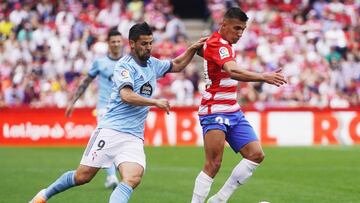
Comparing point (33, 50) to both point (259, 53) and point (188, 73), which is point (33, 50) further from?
point (259, 53)

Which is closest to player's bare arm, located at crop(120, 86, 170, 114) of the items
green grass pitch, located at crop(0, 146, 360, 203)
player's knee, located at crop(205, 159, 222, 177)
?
player's knee, located at crop(205, 159, 222, 177)

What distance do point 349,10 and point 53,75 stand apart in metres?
11.5

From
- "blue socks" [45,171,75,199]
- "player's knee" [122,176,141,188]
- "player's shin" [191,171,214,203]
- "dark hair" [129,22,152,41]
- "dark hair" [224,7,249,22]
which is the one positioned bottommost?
"player's shin" [191,171,214,203]

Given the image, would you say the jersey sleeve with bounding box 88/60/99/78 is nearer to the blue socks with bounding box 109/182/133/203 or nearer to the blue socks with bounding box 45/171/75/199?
the blue socks with bounding box 45/171/75/199

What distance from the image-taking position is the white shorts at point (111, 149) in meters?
10.3

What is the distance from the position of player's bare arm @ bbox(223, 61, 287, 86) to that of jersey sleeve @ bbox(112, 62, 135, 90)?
1200mm

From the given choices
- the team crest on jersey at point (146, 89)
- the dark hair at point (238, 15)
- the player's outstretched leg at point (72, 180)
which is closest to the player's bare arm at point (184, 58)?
the dark hair at point (238, 15)

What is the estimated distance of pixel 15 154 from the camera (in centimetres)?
2219

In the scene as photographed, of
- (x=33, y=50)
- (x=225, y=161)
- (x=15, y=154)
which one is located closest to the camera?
(x=225, y=161)

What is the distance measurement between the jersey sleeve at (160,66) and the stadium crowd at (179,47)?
15.9 meters

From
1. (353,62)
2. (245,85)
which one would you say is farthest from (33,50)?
(353,62)

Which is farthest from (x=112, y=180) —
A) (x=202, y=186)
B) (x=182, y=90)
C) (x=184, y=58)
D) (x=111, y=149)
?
(x=182, y=90)

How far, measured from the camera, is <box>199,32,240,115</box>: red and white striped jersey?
10.9m

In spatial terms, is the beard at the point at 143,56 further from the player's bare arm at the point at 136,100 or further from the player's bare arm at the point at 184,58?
the player's bare arm at the point at 184,58
